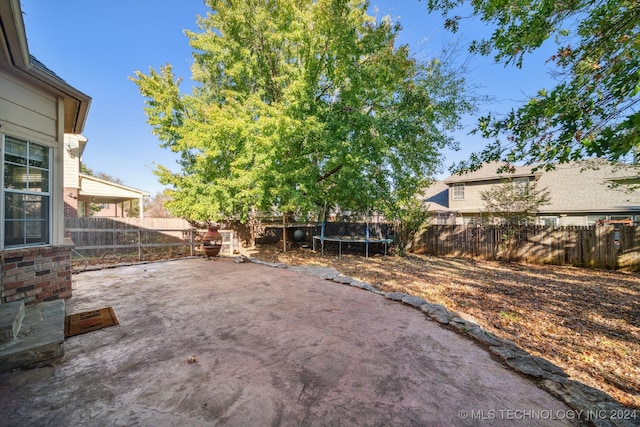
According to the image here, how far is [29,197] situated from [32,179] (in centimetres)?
27

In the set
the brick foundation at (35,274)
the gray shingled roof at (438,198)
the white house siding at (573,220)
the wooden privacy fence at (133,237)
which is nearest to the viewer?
the brick foundation at (35,274)

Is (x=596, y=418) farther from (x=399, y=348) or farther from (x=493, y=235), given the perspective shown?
(x=493, y=235)

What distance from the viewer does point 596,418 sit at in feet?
5.82

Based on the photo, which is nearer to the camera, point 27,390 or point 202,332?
point 27,390

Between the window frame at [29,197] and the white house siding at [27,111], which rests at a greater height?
the white house siding at [27,111]

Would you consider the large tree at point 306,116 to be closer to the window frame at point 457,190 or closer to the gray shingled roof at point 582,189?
the gray shingled roof at point 582,189

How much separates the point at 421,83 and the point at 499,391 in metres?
9.67

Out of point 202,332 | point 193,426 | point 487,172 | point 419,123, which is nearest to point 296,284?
point 202,332

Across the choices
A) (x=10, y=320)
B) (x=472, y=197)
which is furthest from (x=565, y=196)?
(x=10, y=320)

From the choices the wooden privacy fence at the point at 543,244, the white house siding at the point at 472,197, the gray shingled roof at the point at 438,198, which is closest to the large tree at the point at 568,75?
the wooden privacy fence at the point at 543,244

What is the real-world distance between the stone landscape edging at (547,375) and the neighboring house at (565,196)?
8369 mm

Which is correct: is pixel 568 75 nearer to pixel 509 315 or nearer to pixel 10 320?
pixel 509 315

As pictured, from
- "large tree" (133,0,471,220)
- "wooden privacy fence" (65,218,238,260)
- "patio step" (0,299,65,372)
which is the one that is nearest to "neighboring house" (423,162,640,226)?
"large tree" (133,0,471,220)

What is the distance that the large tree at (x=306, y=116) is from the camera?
26.3 feet
